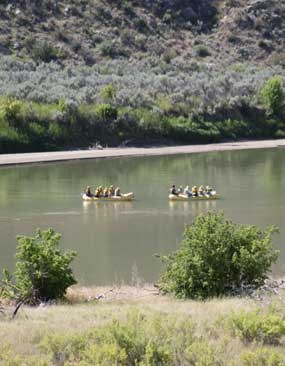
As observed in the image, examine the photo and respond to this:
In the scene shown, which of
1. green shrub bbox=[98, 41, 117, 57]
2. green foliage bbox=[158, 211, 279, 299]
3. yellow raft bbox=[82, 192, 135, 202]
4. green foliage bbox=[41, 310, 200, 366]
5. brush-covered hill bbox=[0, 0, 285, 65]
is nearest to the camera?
green foliage bbox=[41, 310, 200, 366]

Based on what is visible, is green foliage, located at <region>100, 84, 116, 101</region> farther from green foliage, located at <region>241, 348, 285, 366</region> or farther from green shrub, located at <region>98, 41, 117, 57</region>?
green foliage, located at <region>241, 348, 285, 366</region>

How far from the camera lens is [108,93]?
73438mm

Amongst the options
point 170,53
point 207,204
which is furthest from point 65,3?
point 207,204

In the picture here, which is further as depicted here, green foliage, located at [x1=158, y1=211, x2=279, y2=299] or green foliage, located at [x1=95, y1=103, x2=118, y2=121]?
green foliage, located at [x1=95, y1=103, x2=118, y2=121]

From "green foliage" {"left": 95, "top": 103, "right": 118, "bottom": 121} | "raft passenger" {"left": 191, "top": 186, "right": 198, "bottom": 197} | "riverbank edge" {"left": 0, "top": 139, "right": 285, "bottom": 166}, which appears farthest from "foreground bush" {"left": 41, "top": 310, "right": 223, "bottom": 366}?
"green foliage" {"left": 95, "top": 103, "right": 118, "bottom": 121}

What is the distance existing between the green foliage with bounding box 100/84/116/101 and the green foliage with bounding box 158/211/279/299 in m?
56.6

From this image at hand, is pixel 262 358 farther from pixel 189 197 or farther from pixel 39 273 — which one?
pixel 189 197

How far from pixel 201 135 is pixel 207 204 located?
35496mm

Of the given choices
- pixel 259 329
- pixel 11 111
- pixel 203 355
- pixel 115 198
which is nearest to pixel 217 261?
pixel 259 329

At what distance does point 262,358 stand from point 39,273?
7797 millimetres

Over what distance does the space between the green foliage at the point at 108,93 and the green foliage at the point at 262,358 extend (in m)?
64.1

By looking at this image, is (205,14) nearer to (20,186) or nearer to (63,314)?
(20,186)

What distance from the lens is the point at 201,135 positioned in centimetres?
7312

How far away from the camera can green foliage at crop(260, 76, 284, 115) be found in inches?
3142
